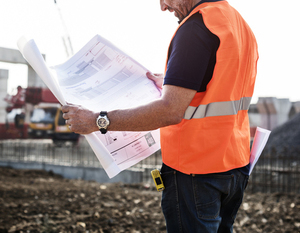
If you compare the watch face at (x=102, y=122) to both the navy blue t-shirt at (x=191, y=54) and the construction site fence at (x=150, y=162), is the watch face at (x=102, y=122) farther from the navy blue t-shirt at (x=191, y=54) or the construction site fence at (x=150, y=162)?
the construction site fence at (x=150, y=162)

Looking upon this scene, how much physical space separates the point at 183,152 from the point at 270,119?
86.9ft

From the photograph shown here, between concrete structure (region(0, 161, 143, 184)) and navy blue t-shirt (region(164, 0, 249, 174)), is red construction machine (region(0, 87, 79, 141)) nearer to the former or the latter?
concrete structure (region(0, 161, 143, 184))

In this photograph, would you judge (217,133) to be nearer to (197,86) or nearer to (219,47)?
(197,86)

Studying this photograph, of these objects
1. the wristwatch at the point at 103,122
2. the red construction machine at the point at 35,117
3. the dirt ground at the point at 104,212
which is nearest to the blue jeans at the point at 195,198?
the wristwatch at the point at 103,122

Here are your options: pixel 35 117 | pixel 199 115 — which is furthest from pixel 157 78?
pixel 35 117

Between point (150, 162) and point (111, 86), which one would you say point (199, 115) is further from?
point (150, 162)

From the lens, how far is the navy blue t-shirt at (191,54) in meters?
1.29

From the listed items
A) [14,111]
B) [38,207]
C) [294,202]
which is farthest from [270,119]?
[38,207]

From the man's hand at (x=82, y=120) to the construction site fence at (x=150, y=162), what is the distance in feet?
22.5

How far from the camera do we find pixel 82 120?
1.43 meters

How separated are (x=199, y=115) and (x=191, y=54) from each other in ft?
0.95

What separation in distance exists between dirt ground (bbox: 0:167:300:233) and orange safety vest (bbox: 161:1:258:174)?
2.80 metres

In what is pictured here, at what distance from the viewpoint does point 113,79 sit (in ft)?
6.05

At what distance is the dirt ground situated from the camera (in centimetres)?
396
